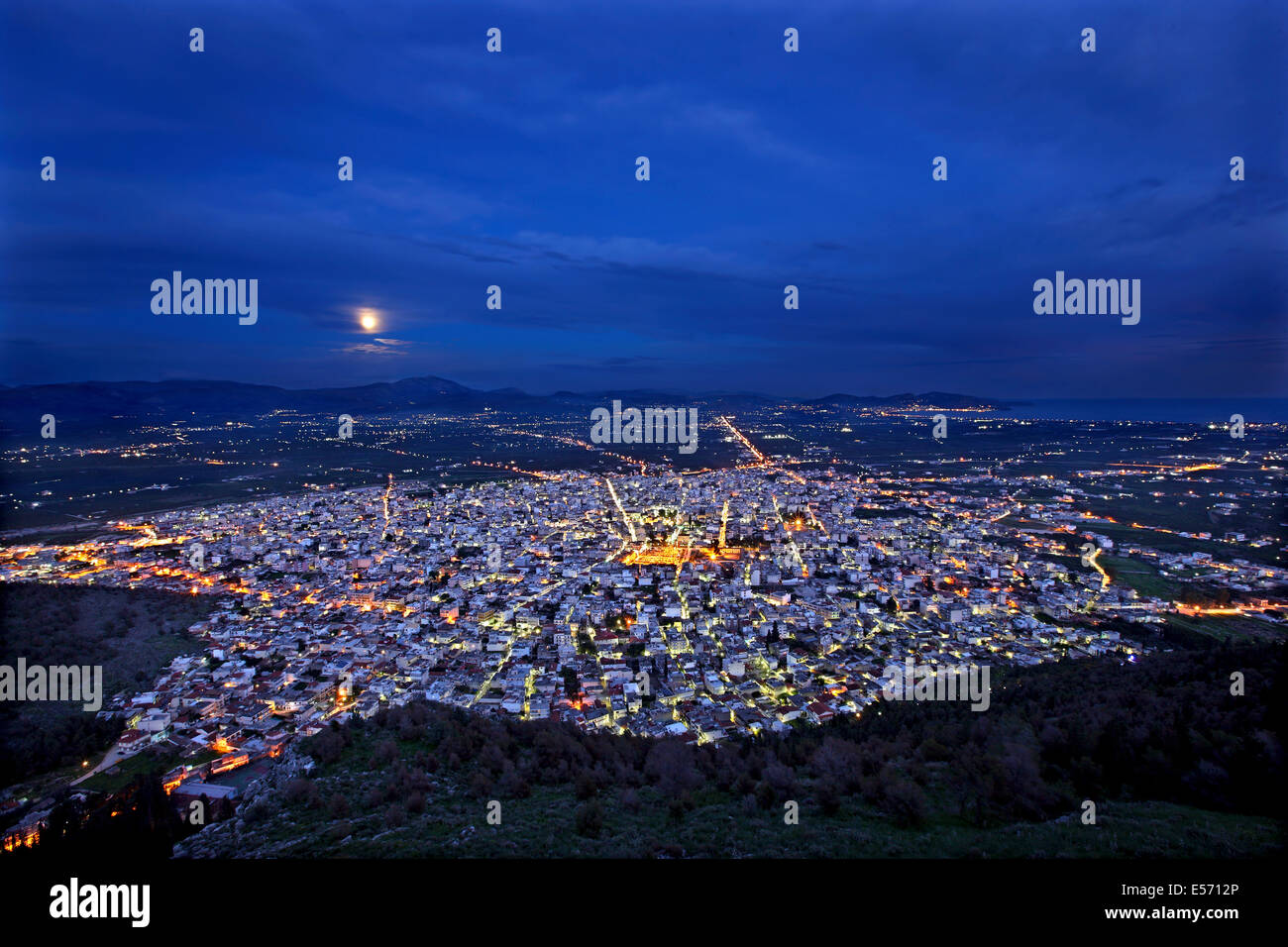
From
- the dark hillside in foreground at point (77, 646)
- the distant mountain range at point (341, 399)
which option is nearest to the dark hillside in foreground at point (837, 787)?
the dark hillside in foreground at point (77, 646)

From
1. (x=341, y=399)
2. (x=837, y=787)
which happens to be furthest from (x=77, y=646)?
(x=341, y=399)

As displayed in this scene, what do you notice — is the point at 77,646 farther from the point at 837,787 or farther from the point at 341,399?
the point at 341,399

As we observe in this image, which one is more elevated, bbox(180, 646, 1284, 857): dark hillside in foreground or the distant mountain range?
the distant mountain range

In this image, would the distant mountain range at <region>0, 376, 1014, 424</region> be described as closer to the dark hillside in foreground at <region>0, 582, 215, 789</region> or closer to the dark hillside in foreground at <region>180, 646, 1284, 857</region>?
the dark hillside in foreground at <region>0, 582, 215, 789</region>

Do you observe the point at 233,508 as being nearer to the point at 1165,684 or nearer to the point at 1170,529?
the point at 1165,684

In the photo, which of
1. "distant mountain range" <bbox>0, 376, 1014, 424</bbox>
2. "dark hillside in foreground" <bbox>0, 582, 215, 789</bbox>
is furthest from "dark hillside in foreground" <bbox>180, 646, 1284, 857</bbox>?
"distant mountain range" <bbox>0, 376, 1014, 424</bbox>
